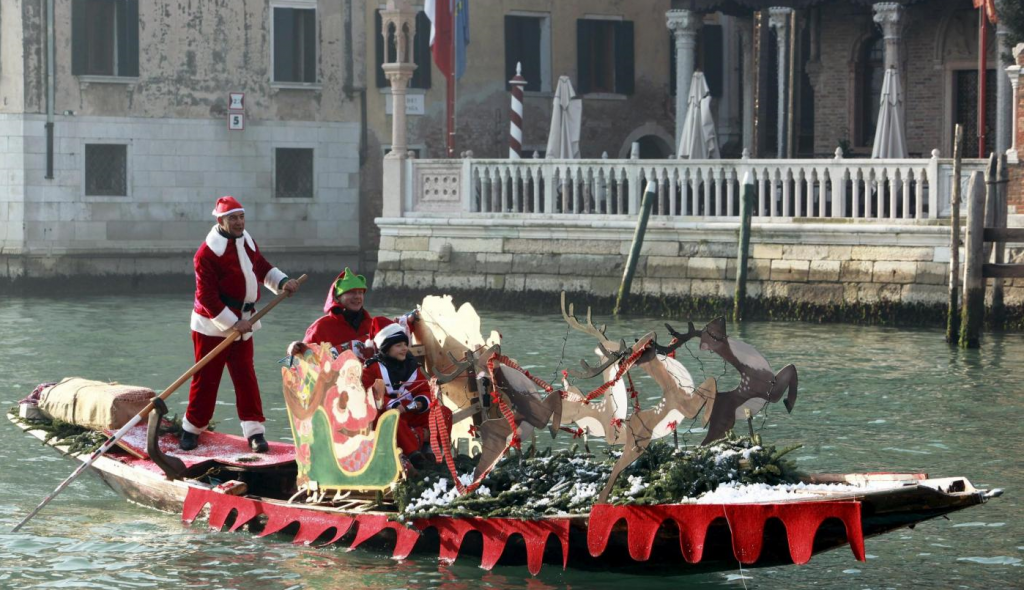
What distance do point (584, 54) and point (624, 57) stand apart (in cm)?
59

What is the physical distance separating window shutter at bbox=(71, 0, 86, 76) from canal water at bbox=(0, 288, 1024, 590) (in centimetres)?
367

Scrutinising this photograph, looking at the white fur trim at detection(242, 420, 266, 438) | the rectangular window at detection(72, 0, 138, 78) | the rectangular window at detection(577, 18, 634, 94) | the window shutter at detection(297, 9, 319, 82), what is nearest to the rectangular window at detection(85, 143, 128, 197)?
the rectangular window at detection(72, 0, 138, 78)

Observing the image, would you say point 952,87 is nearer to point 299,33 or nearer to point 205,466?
point 299,33

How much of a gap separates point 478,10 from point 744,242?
819 cm

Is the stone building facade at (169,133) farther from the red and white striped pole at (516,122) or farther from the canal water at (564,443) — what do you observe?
the red and white striped pole at (516,122)

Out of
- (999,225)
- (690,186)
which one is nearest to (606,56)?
(690,186)

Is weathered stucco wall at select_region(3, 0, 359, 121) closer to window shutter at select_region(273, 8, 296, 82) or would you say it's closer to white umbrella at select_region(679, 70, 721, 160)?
window shutter at select_region(273, 8, 296, 82)

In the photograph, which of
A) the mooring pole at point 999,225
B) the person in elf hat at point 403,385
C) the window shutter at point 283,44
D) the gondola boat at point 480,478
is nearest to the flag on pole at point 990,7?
the mooring pole at point 999,225

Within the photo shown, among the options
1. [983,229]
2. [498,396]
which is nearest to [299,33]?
[983,229]

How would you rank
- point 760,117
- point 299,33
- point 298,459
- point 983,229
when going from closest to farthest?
1. point 298,459
2. point 983,229
3. point 760,117
4. point 299,33

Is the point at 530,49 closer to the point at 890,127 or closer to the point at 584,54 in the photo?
the point at 584,54

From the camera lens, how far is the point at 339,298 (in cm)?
768

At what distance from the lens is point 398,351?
7.32 m

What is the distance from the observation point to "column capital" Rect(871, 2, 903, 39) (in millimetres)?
20141
